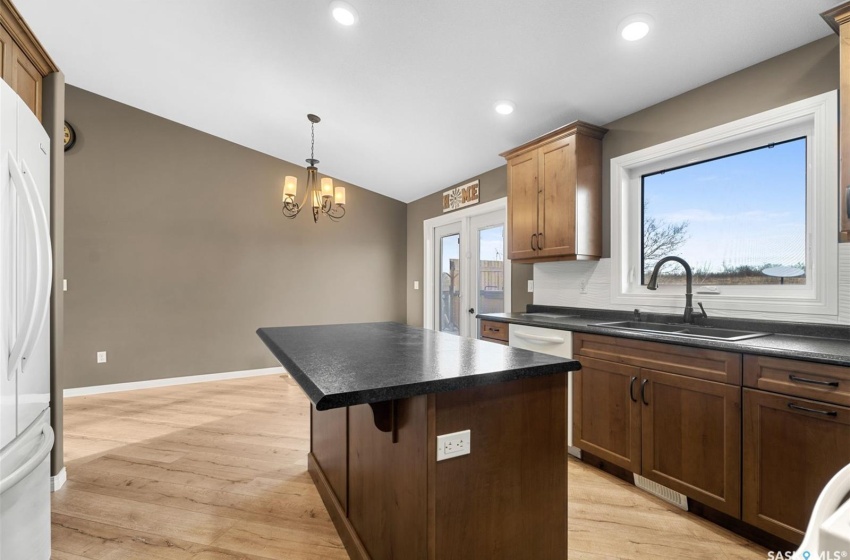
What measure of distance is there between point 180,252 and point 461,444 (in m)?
4.42

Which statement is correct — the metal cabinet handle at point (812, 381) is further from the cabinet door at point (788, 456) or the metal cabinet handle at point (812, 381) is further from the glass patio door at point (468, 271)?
the glass patio door at point (468, 271)

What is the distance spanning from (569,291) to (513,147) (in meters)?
1.36

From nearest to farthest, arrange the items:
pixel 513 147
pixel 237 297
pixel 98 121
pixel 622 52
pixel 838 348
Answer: pixel 838 348 < pixel 622 52 < pixel 513 147 < pixel 98 121 < pixel 237 297

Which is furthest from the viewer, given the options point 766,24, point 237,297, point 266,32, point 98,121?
point 237,297

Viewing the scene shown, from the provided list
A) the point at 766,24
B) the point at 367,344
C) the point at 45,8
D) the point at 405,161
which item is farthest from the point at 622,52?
the point at 45,8

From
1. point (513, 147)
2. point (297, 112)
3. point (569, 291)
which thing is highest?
point (297, 112)

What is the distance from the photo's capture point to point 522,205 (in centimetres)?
317

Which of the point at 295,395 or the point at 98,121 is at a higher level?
the point at 98,121

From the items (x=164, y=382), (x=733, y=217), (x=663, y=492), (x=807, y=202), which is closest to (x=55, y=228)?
(x=164, y=382)

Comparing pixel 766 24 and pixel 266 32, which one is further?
pixel 266 32

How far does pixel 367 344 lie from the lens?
168cm

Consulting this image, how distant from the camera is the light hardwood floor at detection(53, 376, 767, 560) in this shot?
1.72 meters

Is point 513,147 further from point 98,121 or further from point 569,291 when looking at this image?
point 98,121

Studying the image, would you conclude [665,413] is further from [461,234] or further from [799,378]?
→ [461,234]
